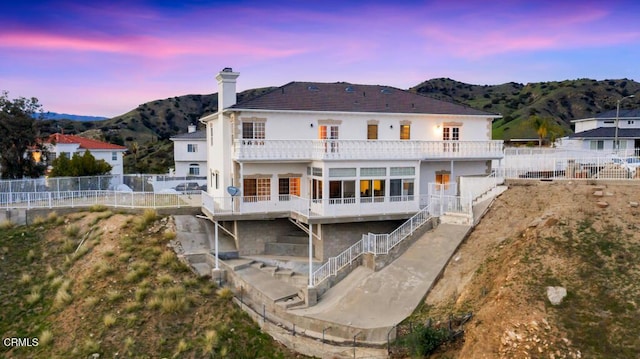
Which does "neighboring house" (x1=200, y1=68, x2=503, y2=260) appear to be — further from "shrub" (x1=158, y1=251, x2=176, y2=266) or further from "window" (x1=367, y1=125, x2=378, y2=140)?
"shrub" (x1=158, y1=251, x2=176, y2=266)

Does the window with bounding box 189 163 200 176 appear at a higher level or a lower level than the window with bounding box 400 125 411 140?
lower

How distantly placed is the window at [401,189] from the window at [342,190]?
2.06 m

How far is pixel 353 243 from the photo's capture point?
79.1 feet

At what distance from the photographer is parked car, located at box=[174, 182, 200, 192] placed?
3481 centimetres

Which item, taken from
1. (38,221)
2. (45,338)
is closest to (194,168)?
(38,221)

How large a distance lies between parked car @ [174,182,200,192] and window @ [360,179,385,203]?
14.8 meters

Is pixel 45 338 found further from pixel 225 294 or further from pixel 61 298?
pixel 225 294

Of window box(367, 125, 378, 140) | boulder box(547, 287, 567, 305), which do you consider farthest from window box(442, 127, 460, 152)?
boulder box(547, 287, 567, 305)

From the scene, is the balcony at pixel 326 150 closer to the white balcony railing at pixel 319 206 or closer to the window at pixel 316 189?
the window at pixel 316 189

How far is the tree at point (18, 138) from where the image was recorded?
107 ft

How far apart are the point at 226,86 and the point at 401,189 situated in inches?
414

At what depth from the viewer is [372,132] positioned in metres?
27.1

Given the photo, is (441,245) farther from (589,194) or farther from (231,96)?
(231,96)

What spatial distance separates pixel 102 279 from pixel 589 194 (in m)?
21.2
